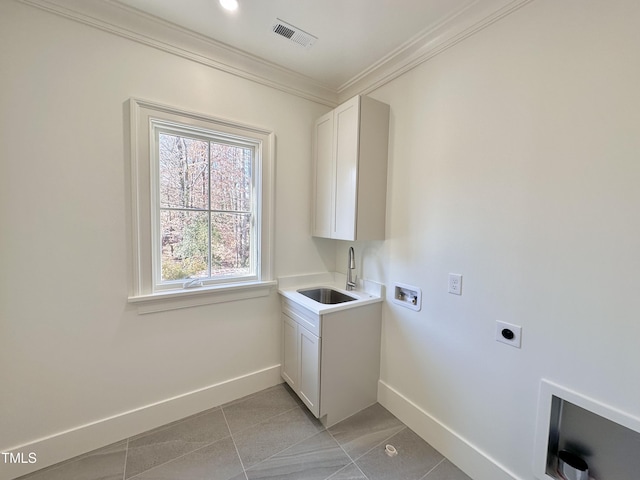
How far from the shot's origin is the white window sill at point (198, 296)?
5.77 feet

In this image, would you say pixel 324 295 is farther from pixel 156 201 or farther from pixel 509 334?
pixel 156 201

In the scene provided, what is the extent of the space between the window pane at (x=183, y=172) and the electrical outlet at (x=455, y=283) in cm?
181

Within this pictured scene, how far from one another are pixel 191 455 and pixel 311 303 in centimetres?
117

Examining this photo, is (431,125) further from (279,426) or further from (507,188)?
(279,426)

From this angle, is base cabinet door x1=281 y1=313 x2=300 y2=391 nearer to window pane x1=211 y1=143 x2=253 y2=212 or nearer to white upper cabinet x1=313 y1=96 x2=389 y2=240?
white upper cabinet x1=313 y1=96 x2=389 y2=240

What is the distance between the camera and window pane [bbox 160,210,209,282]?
1.89 meters

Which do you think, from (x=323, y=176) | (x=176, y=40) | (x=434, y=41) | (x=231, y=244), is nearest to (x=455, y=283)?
(x=323, y=176)

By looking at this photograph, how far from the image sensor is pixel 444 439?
65.6 inches

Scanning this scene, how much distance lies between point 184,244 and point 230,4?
155cm

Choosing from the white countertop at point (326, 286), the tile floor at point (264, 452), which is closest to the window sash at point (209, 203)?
the white countertop at point (326, 286)

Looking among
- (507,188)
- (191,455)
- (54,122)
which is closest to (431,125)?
(507,188)

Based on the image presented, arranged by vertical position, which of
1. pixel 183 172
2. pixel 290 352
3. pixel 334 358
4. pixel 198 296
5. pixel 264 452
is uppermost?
pixel 183 172

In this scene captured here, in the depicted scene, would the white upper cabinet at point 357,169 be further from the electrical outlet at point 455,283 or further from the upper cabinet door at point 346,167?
the electrical outlet at point 455,283

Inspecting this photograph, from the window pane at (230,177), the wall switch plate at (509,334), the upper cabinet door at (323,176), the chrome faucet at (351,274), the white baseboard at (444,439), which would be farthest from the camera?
the chrome faucet at (351,274)
